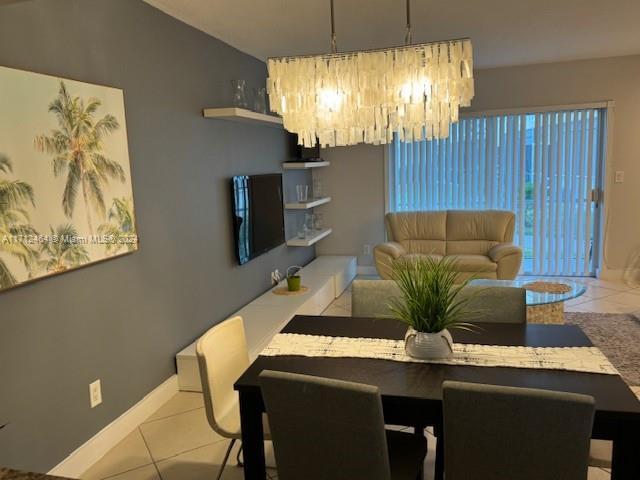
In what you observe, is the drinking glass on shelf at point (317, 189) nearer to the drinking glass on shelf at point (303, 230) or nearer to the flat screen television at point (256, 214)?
the drinking glass on shelf at point (303, 230)

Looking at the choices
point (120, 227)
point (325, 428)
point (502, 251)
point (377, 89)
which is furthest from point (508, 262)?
point (325, 428)

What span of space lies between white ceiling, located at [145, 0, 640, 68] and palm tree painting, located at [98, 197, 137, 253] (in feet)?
4.23

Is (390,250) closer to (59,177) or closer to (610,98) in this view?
(610,98)

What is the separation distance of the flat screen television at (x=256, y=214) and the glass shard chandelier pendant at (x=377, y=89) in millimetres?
1748

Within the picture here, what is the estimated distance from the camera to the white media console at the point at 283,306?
3328mm

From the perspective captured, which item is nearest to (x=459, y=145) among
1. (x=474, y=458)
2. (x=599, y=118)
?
(x=599, y=118)

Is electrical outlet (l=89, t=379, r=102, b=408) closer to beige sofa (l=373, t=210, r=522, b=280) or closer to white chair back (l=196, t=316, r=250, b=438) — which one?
white chair back (l=196, t=316, r=250, b=438)

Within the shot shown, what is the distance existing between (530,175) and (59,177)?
16.9 feet

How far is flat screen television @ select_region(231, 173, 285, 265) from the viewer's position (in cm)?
415

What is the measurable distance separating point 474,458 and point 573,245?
17.1 feet

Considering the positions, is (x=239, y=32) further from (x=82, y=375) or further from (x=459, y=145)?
(x=459, y=145)

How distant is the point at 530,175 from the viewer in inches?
234

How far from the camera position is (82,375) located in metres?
2.53

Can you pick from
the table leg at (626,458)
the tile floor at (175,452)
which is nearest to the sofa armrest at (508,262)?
the tile floor at (175,452)
